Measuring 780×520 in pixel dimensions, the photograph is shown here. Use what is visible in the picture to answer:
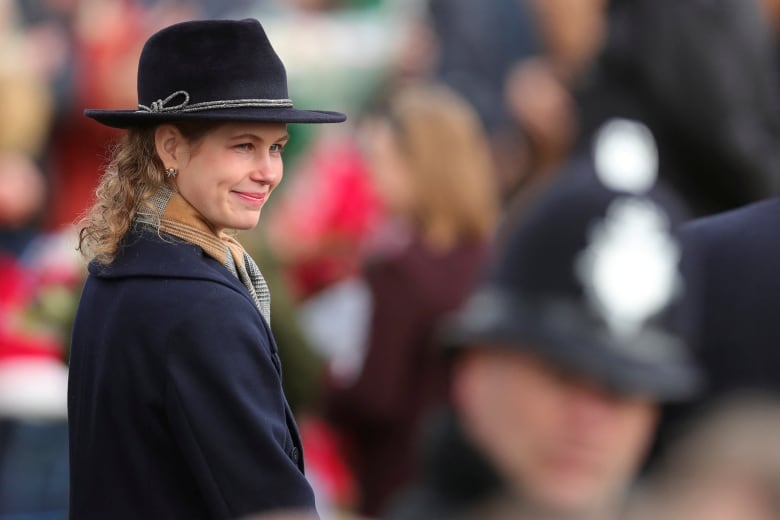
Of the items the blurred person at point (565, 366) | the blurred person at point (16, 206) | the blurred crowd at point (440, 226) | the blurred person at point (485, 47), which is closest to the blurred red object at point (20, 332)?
the blurred crowd at point (440, 226)

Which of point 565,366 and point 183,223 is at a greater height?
point 565,366

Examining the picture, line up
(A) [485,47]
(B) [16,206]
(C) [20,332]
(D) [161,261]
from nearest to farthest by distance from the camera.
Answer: (D) [161,261] < (C) [20,332] < (B) [16,206] < (A) [485,47]

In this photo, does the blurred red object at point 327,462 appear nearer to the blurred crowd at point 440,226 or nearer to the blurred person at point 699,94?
the blurred crowd at point 440,226

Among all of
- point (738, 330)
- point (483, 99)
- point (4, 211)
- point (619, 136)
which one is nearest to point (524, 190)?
point (483, 99)

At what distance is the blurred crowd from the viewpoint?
1934 millimetres

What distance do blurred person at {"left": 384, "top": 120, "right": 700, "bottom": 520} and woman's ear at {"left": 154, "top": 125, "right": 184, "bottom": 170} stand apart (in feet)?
5.35

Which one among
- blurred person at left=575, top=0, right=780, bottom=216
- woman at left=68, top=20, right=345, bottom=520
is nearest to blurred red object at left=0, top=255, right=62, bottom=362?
blurred person at left=575, top=0, right=780, bottom=216

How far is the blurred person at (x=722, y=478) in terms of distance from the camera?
1.90m

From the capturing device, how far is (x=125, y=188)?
3467 millimetres

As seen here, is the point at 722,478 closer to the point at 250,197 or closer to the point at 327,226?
the point at 250,197

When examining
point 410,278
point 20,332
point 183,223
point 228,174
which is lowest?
point 20,332

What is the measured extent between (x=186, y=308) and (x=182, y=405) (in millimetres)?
202

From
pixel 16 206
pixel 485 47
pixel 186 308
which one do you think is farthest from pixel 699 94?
pixel 485 47

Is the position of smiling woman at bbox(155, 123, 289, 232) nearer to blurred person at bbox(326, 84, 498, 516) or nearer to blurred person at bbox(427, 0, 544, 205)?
blurred person at bbox(326, 84, 498, 516)
